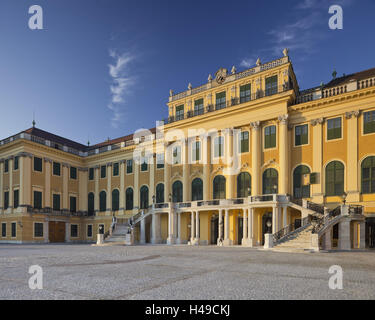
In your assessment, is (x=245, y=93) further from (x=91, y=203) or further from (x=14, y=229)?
(x=14, y=229)

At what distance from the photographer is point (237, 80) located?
3347 cm

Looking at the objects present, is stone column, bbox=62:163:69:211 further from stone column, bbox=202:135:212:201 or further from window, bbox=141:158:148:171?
stone column, bbox=202:135:212:201

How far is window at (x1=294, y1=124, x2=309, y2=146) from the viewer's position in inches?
1139

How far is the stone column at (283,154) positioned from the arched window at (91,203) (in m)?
28.3

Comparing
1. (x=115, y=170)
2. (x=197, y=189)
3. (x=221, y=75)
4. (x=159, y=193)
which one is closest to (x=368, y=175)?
(x=197, y=189)

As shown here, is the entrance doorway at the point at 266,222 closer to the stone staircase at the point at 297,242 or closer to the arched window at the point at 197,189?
the stone staircase at the point at 297,242

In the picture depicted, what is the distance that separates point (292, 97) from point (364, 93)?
6.15 m

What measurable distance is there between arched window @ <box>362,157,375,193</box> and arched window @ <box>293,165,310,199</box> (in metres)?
4.50

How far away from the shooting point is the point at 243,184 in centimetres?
3145

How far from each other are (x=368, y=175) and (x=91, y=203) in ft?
118

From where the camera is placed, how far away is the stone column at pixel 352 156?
25297 mm

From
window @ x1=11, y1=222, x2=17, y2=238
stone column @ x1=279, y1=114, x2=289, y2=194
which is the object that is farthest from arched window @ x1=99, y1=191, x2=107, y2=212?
stone column @ x1=279, y1=114, x2=289, y2=194
